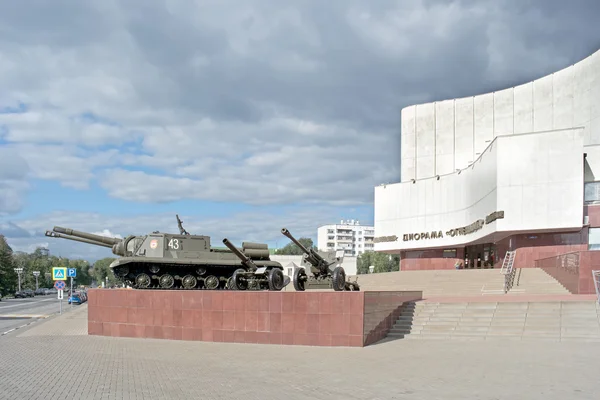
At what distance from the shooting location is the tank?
20750 mm

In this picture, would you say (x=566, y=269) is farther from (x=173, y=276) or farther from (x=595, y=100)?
(x=595, y=100)

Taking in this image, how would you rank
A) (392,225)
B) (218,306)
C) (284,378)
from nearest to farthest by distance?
(284,378), (218,306), (392,225)

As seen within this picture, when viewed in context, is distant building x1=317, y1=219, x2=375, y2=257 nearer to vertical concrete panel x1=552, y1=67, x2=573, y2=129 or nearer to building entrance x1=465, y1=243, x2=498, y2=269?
building entrance x1=465, y1=243, x2=498, y2=269

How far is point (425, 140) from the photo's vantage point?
163ft

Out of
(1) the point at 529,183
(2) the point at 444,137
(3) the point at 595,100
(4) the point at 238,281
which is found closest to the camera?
(4) the point at 238,281

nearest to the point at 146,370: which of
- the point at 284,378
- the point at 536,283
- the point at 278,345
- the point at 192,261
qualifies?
the point at 284,378

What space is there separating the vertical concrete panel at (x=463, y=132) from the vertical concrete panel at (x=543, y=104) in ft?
18.2

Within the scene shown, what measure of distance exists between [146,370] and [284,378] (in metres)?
2.73

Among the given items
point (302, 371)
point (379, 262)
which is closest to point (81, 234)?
point (302, 371)

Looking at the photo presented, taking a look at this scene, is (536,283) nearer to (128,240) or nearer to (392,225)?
(128,240)

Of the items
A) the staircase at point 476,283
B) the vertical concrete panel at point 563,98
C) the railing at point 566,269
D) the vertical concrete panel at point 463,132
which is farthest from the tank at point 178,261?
the vertical concrete panel at point 463,132

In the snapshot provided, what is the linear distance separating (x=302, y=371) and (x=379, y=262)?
8659 cm

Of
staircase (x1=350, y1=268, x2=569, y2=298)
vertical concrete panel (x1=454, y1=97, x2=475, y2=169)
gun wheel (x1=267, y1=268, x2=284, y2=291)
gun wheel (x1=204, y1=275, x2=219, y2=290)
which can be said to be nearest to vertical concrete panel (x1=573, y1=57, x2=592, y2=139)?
vertical concrete panel (x1=454, y1=97, x2=475, y2=169)

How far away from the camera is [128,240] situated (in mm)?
22453
